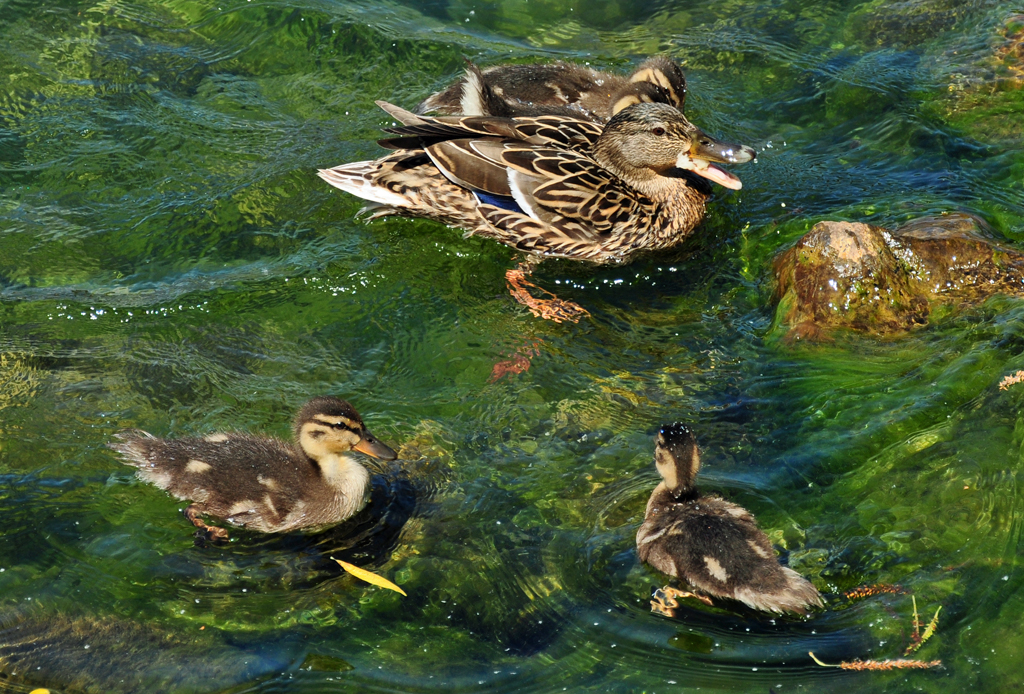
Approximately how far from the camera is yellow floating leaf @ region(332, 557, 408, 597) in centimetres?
470

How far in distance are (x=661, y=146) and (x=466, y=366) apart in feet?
7.00

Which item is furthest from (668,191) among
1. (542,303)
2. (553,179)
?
(542,303)

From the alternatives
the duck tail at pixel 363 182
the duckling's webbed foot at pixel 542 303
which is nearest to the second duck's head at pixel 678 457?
the duckling's webbed foot at pixel 542 303

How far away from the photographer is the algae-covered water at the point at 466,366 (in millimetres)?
4422

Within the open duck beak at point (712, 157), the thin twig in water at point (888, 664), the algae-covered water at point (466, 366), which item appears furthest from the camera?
the open duck beak at point (712, 157)

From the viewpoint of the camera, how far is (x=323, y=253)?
6.84m

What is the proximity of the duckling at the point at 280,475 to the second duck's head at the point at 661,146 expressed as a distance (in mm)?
3028

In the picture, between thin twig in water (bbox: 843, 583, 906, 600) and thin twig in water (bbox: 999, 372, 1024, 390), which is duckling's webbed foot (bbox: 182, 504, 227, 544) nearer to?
thin twig in water (bbox: 843, 583, 906, 600)

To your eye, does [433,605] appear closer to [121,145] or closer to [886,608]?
[886,608]

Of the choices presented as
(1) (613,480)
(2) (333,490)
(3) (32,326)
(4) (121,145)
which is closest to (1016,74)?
(1) (613,480)

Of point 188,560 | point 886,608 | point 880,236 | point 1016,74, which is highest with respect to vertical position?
point 1016,74

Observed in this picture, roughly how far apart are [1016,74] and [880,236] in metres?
2.76

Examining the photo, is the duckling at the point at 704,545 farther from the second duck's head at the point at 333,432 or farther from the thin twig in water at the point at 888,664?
the second duck's head at the point at 333,432

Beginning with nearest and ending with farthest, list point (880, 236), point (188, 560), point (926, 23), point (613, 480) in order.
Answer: point (188, 560) → point (613, 480) → point (880, 236) → point (926, 23)
